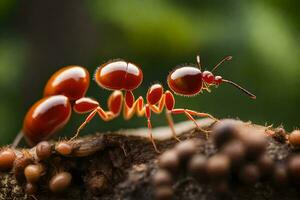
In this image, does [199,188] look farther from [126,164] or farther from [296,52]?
[296,52]

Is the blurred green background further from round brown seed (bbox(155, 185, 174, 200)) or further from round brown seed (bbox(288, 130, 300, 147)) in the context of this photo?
round brown seed (bbox(155, 185, 174, 200))

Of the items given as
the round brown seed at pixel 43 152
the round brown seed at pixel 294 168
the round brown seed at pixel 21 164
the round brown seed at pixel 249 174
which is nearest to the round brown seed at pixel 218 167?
the round brown seed at pixel 249 174

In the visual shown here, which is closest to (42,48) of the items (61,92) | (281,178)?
(61,92)

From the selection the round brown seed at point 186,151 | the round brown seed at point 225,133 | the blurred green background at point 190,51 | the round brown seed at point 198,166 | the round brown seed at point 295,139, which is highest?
the round brown seed at point 225,133

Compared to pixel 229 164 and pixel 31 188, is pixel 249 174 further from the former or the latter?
pixel 31 188

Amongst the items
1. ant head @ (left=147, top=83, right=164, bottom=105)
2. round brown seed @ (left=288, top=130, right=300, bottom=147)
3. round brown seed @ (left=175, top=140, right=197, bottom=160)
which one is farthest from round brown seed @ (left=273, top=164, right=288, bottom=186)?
ant head @ (left=147, top=83, right=164, bottom=105)

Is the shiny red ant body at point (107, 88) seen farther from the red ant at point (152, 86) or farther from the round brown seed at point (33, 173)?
the round brown seed at point (33, 173)
